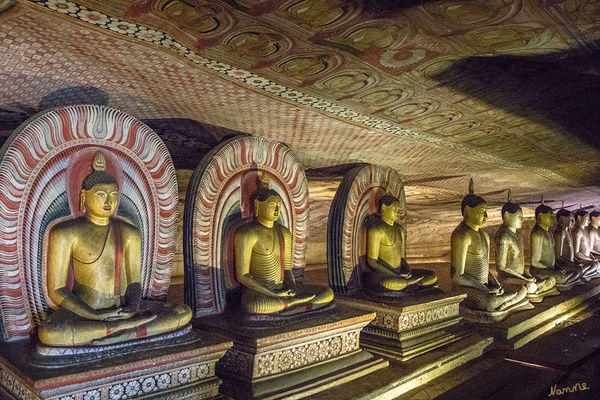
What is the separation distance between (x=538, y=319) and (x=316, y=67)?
4641mm

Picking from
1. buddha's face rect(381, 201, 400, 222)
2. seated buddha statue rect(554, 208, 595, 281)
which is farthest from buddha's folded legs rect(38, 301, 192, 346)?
seated buddha statue rect(554, 208, 595, 281)

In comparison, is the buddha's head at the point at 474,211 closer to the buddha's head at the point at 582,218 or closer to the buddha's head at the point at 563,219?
the buddha's head at the point at 563,219

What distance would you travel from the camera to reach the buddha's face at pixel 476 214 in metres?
5.52

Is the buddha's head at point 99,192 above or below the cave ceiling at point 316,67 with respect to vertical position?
below

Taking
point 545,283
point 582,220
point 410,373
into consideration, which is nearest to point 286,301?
point 410,373

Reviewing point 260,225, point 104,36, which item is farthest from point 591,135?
point 104,36

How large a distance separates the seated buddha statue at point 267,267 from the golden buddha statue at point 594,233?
7.58 m

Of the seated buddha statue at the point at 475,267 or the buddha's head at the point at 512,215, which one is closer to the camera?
the seated buddha statue at the point at 475,267

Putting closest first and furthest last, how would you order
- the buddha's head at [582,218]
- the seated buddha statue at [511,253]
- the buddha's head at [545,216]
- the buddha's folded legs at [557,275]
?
1. the seated buddha statue at [511,253]
2. the buddha's folded legs at [557,275]
3. the buddha's head at [545,216]
4. the buddha's head at [582,218]

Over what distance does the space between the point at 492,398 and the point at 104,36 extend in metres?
3.63

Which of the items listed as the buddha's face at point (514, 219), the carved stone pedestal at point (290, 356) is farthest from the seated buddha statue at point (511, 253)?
the carved stone pedestal at point (290, 356)

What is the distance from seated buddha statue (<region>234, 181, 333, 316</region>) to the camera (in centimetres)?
356

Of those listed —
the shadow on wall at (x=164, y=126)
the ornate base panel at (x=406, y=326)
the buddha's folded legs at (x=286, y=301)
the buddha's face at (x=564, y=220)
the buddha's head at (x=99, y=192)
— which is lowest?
the ornate base panel at (x=406, y=326)

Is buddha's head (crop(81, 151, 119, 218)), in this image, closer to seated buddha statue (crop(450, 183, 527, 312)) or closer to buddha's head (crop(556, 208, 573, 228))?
seated buddha statue (crop(450, 183, 527, 312))
